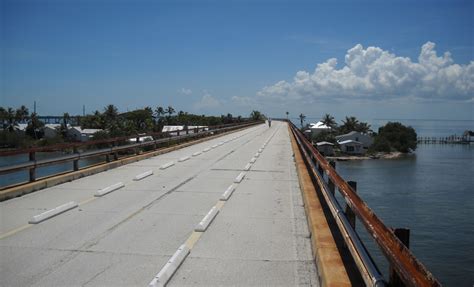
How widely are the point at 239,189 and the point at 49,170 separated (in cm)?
651

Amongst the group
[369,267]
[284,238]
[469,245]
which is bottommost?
[469,245]

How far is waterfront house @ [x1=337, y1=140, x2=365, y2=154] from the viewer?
14107cm

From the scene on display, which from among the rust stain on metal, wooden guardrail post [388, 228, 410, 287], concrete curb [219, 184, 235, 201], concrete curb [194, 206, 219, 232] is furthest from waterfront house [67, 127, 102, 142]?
wooden guardrail post [388, 228, 410, 287]

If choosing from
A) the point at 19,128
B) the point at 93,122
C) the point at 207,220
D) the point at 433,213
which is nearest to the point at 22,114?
the point at 19,128

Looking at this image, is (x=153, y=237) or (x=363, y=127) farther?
(x=363, y=127)

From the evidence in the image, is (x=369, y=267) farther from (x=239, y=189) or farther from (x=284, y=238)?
(x=239, y=189)

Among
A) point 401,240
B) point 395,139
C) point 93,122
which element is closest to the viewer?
point 401,240

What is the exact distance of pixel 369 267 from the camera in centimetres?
415

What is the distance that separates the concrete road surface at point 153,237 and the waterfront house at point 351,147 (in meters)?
132

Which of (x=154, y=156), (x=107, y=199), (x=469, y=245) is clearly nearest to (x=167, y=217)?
(x=107, y=199)

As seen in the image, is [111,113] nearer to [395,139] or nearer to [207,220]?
[395,139]

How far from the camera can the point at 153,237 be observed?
7.49 m

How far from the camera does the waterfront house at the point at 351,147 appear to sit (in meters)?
141

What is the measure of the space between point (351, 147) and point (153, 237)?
5495 inches
